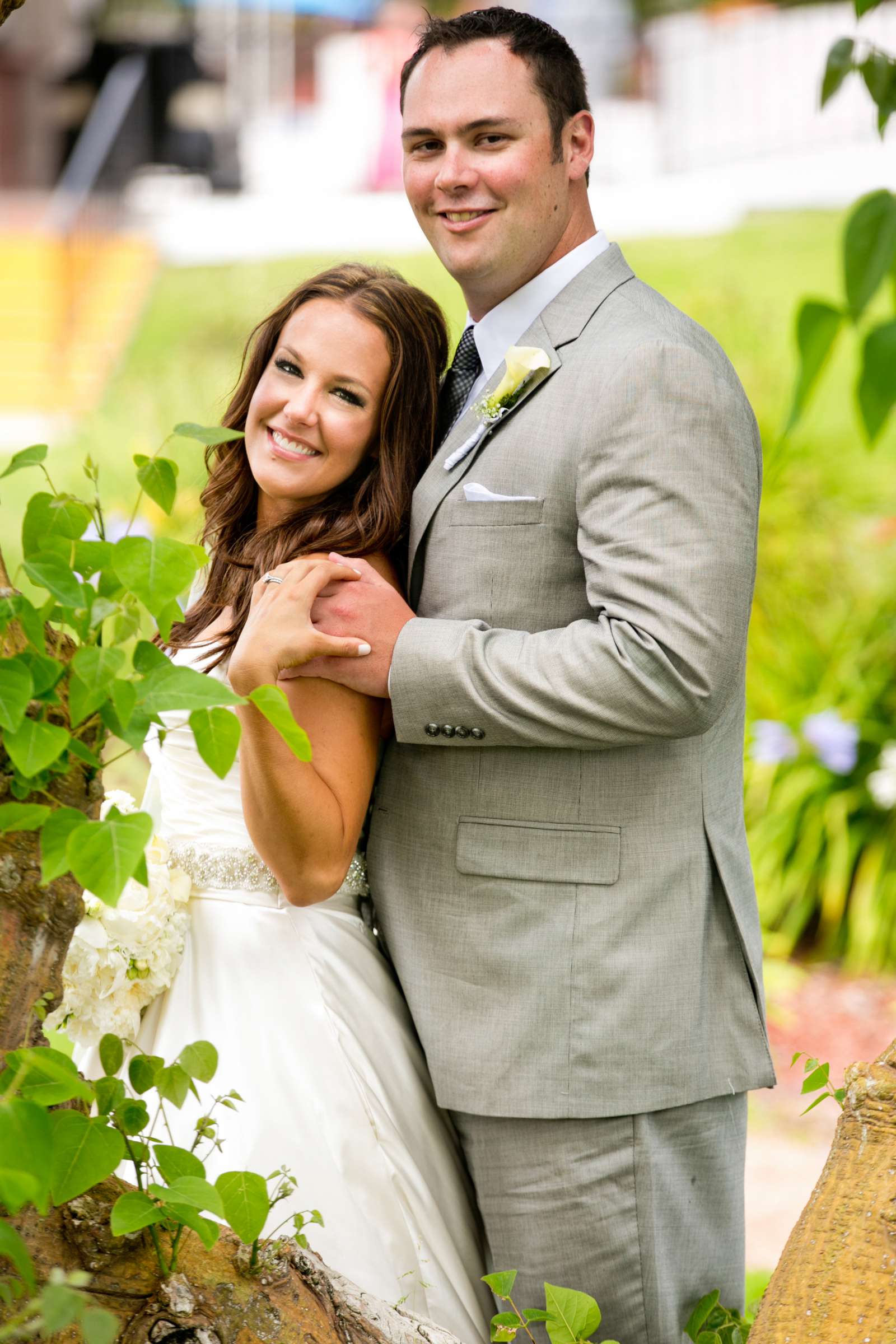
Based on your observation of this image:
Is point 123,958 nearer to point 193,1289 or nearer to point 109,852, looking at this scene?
point 193,1289

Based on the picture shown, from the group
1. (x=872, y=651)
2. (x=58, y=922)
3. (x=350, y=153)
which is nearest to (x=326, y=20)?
(x=350, y=153)

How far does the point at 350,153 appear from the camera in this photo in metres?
13.2

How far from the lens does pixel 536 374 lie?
202 centimetres

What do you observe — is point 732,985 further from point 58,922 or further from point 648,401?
point 58,922

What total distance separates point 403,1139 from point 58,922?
3.14ft

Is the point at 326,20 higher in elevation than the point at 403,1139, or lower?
higher

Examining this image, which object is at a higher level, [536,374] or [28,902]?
[536,374]

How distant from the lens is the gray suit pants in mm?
1978

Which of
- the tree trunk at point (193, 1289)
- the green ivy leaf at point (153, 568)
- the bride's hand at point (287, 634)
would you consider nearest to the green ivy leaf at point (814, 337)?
the green ivy leaf at point (153, 568)

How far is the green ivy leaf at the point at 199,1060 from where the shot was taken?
1.41m

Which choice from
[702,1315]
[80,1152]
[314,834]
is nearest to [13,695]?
[80,1152]

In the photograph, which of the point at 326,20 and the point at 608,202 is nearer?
the point at 608,202

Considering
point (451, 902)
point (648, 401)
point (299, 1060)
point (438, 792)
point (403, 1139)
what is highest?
point (648, 401)

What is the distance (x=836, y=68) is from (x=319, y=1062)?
1547mm
